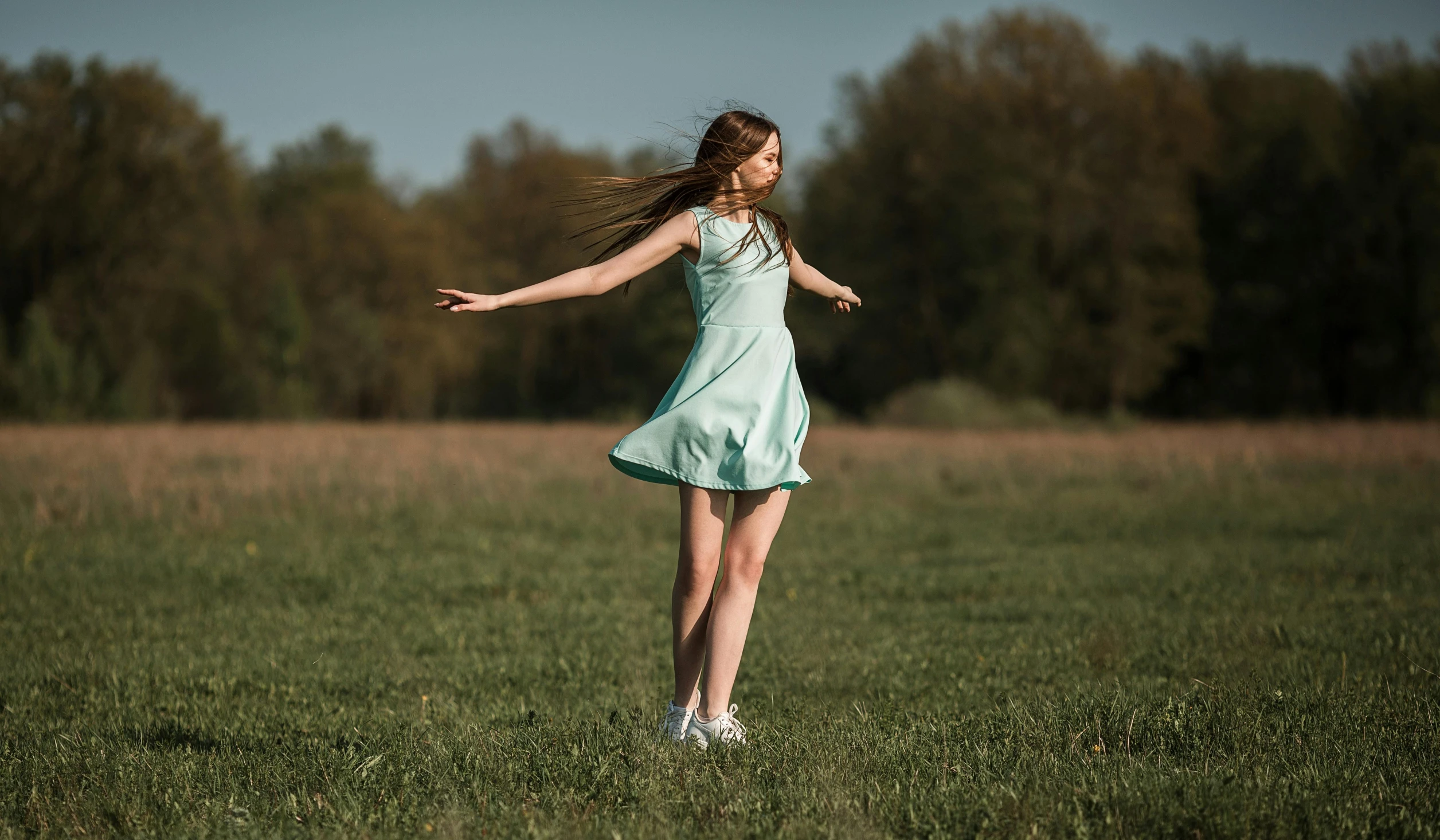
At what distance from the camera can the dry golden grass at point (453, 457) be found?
1456 centimetres

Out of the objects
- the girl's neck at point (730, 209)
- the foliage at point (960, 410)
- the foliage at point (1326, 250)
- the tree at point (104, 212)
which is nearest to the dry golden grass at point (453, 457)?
the foliage at point (960, 410)

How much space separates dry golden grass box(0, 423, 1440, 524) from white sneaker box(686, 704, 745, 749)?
10038 mm

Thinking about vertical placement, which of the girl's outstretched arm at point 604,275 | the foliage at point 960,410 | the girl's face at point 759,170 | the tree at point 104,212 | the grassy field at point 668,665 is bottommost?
the grassy field at point 668,665

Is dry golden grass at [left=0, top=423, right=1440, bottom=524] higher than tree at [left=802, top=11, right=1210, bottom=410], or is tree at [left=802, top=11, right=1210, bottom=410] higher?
tree at [left=802, top=11, right=1210, bottom=410]

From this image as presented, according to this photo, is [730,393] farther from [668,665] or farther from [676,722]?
[668,665]

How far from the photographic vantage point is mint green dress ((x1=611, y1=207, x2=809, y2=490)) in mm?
4074

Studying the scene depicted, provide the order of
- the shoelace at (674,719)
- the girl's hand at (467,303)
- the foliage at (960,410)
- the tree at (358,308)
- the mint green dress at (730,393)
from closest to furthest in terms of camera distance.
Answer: the girl's hand at (467,303) < the mint green dress at (730,393) < the shoelace at (674,719) < the foliage at (960,410) < the tree at (358,308)

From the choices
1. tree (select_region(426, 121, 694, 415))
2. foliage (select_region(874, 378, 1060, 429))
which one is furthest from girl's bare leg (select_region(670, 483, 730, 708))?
tree (select_region(426, 121, 694, 415))

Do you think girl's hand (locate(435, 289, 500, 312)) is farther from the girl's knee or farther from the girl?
the girl's knee

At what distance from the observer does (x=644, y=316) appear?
5406 centimetres

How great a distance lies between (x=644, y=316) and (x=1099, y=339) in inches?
853

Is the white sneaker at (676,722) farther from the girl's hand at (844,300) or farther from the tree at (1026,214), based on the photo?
the tree at (1026,214)

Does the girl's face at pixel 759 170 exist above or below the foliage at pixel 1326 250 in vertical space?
below

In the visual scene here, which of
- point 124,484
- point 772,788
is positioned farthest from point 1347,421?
point 772,788
